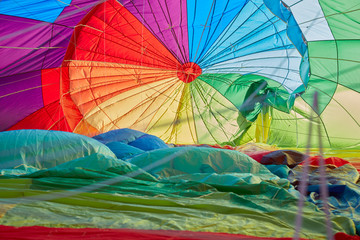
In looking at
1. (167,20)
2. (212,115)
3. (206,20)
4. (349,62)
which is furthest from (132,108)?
(349,62)

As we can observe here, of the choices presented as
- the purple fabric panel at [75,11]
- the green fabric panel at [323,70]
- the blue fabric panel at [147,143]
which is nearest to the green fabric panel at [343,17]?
the green fabric panel at [323,70]

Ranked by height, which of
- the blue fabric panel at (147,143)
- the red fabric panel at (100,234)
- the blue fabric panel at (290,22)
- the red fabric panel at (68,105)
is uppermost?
the blue fabric panel at (290,22)

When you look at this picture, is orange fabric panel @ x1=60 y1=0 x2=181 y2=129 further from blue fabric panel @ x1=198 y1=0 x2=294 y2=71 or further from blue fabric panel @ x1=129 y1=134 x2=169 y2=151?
blue fabric panel @ x1=129 y1=134 x2=169 y2=151

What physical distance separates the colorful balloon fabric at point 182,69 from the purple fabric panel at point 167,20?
0.01 m

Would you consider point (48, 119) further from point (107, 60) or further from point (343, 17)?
point (343, 17)

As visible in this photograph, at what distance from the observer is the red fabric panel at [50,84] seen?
5.00 metres

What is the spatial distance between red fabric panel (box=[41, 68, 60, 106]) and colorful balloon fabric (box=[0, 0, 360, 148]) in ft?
0.05

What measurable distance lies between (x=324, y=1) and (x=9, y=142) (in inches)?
132

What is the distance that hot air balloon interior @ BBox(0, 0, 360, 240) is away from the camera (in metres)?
1.40

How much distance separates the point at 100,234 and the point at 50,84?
432cm

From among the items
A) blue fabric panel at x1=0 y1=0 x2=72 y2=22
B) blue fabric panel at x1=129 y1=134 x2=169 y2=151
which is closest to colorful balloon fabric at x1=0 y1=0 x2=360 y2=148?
blue fabric panel at x1=0 y1=0 x2=72 y2=22

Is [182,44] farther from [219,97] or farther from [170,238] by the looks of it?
[170,238]

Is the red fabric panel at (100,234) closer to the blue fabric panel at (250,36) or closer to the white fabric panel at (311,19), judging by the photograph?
the white fabric panel at (311,19)

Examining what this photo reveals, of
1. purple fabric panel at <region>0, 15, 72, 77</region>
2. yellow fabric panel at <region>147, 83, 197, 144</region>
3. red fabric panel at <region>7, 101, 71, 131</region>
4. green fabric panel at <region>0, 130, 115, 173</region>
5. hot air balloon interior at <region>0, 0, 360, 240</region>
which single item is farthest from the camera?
yellow fabric panel at <region>147, 83, 197, 144</region>
